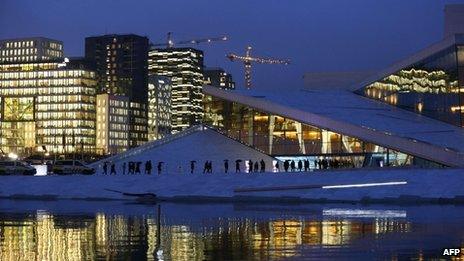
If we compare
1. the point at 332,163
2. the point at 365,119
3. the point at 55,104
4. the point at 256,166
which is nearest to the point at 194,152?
the point at 256,166

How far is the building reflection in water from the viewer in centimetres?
1658

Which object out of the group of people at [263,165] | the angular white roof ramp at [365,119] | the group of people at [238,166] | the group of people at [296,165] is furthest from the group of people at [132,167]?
the angular white roof ramp at [365,119]

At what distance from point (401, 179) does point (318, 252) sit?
946 inches

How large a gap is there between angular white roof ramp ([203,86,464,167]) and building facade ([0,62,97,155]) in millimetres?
121120

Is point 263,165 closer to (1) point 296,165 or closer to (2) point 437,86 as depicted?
(1) point 296,165

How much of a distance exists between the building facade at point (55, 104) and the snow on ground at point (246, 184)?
428 feet

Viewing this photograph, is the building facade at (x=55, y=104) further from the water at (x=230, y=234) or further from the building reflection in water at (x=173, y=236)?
the building reflection in water at (x=173, y=236)

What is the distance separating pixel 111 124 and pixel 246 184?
5720 inches

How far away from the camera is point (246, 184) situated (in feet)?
135

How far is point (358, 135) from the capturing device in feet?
163

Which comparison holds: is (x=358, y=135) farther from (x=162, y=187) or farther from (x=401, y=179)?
(x=162, y=187)

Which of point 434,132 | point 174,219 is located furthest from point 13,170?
point 174,219

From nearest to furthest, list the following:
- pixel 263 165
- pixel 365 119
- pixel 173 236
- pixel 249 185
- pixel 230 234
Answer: pixel 173 236
pixel 230 234
pixel 249 185
pixel 263 165
pixel 365 119

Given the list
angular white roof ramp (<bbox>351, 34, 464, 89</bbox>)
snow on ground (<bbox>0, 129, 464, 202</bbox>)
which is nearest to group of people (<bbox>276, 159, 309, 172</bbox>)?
snow on ground (<bbox>0, 129, 464, 202</bbox>)
